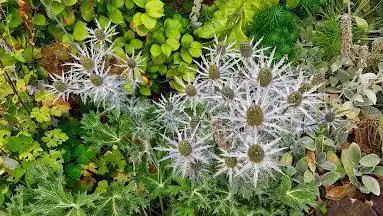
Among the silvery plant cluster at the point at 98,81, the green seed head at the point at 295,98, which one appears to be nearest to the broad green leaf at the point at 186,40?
the silvery plant cluster at the point at 98,81

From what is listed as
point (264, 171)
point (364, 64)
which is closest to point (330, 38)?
point (364, 64)

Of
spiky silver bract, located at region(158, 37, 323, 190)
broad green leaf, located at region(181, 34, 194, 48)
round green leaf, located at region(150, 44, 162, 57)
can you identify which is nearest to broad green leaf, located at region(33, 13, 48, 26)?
round green leaf, located at region(150, 44, 162, 57)

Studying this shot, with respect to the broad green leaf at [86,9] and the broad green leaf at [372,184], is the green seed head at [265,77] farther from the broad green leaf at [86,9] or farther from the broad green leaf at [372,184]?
A: the broad green leaf at [86,9]

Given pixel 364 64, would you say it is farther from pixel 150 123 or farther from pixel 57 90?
pixel 57 90

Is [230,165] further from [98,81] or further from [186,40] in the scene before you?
[186,40]

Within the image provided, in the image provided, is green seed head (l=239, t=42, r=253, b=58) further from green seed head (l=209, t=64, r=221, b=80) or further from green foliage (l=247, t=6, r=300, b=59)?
green foliage (l=247, t=6, r=300, b=59)

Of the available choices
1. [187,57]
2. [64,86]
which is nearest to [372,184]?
[187,57]
